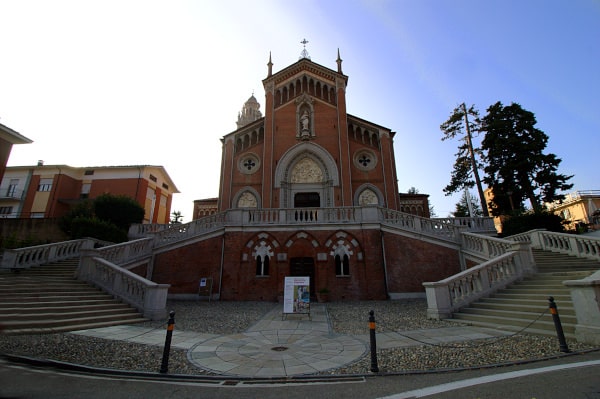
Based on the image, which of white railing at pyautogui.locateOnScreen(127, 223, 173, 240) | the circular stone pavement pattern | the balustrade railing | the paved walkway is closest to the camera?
the circular stone pavement pattern

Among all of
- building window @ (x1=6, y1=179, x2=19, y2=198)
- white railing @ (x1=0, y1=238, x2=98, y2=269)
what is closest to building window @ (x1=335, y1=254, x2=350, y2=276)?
white railing @ (x1=0, y1=238, x2=98, y2=269)

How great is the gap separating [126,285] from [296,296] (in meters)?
6.76

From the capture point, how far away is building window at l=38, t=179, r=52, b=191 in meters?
33.4

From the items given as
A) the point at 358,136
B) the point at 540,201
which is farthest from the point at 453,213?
the point at 358,136

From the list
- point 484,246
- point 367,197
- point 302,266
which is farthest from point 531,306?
point 367,197

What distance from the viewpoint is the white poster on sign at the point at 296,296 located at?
10.5 metres

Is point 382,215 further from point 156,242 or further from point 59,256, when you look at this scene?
point 59,256

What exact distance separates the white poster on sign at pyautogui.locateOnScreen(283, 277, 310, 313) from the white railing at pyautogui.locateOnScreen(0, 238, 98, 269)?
9.58m

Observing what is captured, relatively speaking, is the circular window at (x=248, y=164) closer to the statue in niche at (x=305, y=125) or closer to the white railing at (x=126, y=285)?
the statue in niche at (x=305, y=125)

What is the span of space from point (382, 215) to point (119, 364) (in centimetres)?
1346

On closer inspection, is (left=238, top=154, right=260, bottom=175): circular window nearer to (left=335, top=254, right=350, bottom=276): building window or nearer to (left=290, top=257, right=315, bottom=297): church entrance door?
(left=290, top=257, right=315, bottom=297): church entrance door

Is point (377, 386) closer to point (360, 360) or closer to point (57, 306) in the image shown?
point (360, 360)

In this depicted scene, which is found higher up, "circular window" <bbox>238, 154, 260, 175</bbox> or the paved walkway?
"circular window" <bbox>238, 154, 260, 175</bbox>

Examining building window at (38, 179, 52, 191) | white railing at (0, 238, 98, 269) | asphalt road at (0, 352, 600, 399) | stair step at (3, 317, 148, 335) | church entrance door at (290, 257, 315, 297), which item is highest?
building window at (38, 179, 52, 191)
